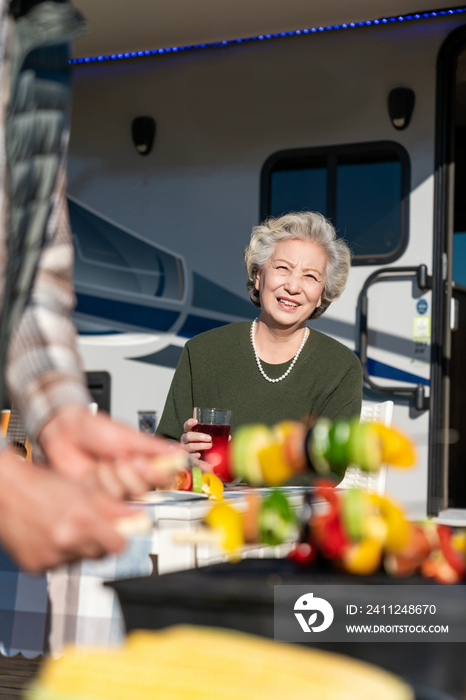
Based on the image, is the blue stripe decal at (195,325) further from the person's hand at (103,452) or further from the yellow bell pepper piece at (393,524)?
the person's hand at (103,452)

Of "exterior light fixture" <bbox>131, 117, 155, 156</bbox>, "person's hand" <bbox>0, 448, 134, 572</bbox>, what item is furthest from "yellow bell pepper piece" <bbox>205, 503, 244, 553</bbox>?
"exterior light fixture" <bbox>131, 117, 155, 156</bbox>

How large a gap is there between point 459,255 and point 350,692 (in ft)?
16.2

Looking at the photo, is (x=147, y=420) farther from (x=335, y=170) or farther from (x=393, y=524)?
(x=393, y=524)

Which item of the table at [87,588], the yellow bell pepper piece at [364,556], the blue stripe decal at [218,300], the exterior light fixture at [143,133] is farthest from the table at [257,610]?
the exterior light fixture at [143,133]

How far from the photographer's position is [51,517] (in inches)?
20.1

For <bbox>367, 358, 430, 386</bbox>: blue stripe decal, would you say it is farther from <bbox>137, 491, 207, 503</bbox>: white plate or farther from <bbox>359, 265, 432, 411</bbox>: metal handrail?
<bbox>137, 491, 207, 503</bbox>: white plate

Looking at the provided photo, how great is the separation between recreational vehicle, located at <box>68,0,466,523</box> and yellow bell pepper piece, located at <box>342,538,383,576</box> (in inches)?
113

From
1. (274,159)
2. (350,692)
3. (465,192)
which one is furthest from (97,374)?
(350,692)

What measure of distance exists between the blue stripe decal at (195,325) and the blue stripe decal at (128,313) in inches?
3.2

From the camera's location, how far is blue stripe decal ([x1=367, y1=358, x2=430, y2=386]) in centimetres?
391

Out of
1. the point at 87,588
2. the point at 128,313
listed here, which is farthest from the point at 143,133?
the point at 87,588

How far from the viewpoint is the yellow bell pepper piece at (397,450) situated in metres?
0.71

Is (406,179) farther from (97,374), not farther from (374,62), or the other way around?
(97,374)

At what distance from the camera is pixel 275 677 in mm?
563
